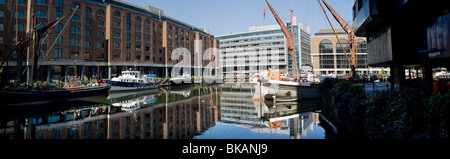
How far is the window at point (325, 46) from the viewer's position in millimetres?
92125

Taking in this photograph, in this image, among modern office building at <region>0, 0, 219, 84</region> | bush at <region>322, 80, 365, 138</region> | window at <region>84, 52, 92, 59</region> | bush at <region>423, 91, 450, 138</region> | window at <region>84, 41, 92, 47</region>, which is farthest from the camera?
window at <region>84, 52, 92, 59</region>

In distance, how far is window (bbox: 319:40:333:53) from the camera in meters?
92.1

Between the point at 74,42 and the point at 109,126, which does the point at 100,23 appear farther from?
the point at 109,126

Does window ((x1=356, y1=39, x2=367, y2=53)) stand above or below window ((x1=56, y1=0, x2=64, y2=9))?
below

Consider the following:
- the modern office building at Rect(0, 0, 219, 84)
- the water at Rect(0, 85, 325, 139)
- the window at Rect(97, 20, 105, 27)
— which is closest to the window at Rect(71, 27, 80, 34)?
the modern office building at Rect(0, 0, 219, 84)

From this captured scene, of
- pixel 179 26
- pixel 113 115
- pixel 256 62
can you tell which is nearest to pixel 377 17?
pixel 113 115

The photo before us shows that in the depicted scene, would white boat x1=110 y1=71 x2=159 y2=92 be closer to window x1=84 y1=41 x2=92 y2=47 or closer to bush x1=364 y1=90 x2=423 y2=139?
window x1=84 y1=41 x2=92 y2=47

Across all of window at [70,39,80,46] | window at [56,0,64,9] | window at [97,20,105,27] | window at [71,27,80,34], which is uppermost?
window at [56,0,64,9]

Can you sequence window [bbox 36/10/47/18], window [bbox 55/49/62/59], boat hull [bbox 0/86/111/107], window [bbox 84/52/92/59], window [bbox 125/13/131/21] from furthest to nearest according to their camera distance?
window [bbox 125/13/131/21] → window [bbox 84/52/92/59] → window [bbox 55/49/62/59] → window [bbox 36/10/47/18] → boat hull [bbox 0/86/111/107]

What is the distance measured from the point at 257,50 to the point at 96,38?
76516 millimetres

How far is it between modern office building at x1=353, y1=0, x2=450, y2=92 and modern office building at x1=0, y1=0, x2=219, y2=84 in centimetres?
4780

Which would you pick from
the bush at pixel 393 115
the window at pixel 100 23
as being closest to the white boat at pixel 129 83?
the window at pixel 100 23

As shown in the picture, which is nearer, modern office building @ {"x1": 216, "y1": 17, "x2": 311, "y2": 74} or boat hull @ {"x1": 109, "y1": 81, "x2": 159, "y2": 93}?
boat hull @ {"x1": 109, "y1": 81, "x2": 159, "y2": 93}

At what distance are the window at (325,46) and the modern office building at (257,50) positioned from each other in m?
16.2
